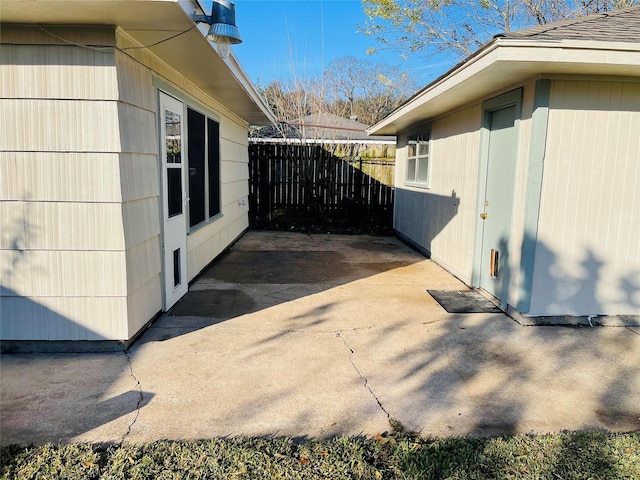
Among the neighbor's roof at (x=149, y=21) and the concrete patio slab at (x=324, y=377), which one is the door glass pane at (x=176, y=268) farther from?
the neighbor's roof at (x=149, y=21)

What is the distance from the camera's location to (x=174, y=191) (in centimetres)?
476

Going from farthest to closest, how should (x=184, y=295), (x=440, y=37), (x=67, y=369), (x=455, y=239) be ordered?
1. (x=440, y=37)
2. (x=455, y=239)
3. (x=184, y=295)
4. (x=67, y=369)

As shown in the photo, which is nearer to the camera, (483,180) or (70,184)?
(70,184)

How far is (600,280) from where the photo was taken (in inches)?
171

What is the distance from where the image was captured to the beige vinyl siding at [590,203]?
13.5ft

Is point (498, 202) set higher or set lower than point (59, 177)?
lower

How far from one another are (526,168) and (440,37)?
1023 cm

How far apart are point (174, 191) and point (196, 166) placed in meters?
1.20

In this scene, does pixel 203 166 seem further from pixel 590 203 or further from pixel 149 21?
pixel 590 203

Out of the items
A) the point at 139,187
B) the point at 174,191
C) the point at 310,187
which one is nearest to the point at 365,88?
the point at 310,187

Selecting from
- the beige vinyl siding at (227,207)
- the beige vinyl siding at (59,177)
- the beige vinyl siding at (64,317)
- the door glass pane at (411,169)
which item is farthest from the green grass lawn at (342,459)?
the door glass pane at (411,169)

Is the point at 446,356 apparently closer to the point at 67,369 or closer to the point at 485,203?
the point at 485,203

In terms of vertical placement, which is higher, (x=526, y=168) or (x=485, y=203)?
(x=526, y=168)

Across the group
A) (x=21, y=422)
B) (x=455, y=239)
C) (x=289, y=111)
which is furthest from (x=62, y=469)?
(x=289, y=111)
